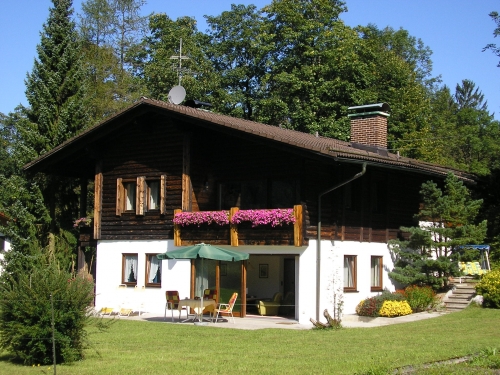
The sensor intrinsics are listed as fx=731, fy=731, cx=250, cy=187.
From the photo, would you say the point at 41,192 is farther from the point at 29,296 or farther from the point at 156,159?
the point at 29,296

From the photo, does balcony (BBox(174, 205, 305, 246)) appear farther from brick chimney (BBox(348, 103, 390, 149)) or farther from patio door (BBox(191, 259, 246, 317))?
brick chimney (BBox(348, 103, 390, 149))

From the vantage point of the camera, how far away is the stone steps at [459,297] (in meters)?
21.7

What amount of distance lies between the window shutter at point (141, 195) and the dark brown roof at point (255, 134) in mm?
2013

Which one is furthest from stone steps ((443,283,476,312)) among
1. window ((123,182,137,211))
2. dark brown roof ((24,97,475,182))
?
window ((123,182,137,211))

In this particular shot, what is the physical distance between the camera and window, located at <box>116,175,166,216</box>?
23.5m

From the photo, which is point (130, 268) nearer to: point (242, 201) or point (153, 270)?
point (153, 270)

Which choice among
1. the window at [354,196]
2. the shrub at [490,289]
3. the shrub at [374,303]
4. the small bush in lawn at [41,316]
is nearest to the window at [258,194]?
the window at [354,196]

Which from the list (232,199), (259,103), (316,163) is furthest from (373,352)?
(259,103)

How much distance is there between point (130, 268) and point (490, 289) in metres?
11.3

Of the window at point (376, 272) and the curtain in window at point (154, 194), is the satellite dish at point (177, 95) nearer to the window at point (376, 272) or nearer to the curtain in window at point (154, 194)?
the curtain in window at point (154, 194)

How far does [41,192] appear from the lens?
87.5 ft

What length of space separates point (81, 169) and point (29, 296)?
1513 centimetres

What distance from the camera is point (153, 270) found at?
23531 mm

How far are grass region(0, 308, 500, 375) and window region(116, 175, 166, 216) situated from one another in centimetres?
512
